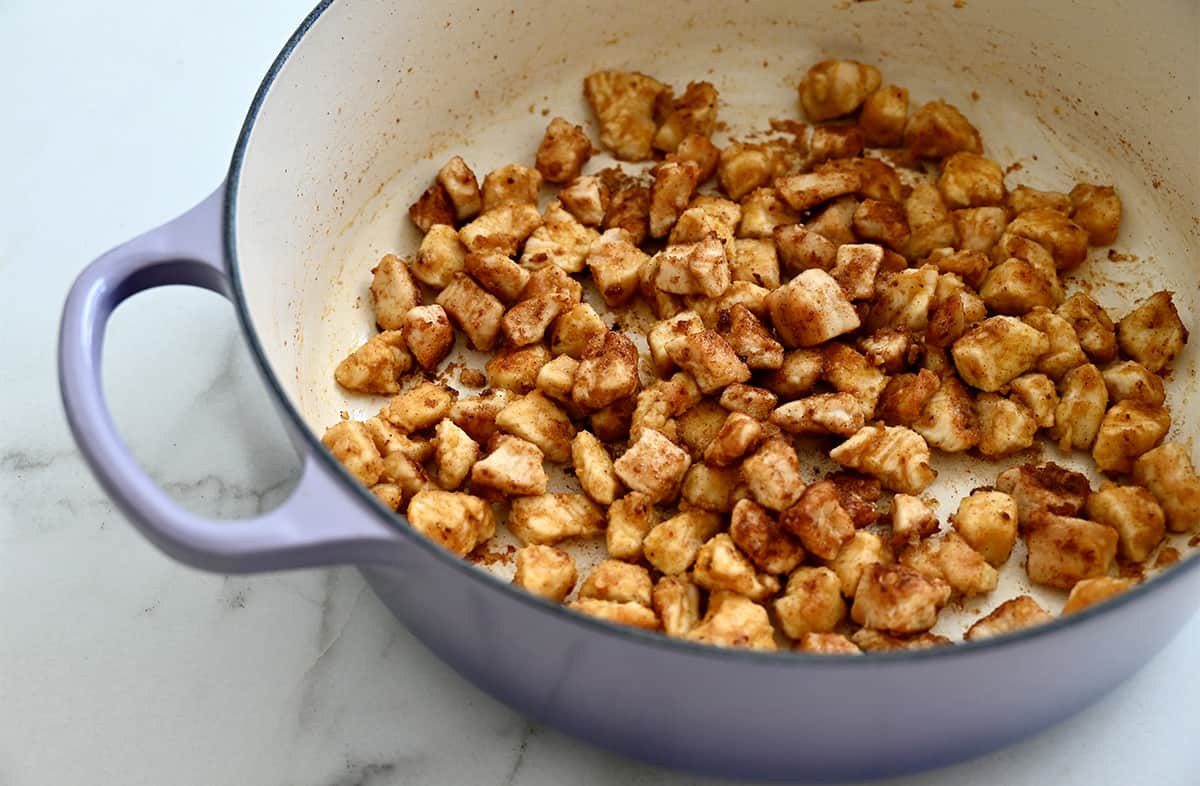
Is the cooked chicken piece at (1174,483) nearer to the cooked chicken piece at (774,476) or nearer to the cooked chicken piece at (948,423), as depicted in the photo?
the cooked chicken piece at (948,423)

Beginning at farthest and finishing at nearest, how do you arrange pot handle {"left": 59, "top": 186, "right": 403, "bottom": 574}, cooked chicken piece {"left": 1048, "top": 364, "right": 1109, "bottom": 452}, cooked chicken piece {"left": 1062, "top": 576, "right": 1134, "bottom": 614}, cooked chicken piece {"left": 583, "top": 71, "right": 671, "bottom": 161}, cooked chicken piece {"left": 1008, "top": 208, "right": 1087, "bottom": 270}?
cooked chicken piece {"left": 583, "top": 71, "right": 671, "bottom": 161} → cooked chicken piece {"left": 1008, "top": 208, "right": 1087, "bottom": 270} → cooked chicken piece {"left": 1048, "top": 364, "right": 1109, "bottom": 452} → cooked chicken piece {"left": 1062, "top": 576, "right": 1134, "bottom": 614} → pot handle {"left": 59, "top": 186, "right": 403, "bottom": 574}

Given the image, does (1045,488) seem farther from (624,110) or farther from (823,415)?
(624,110)

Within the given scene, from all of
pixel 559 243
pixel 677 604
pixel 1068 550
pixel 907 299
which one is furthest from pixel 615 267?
pixel 1068 550

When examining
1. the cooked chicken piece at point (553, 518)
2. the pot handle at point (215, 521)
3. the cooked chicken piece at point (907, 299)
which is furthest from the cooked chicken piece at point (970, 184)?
the pot handle at point (215, 521)

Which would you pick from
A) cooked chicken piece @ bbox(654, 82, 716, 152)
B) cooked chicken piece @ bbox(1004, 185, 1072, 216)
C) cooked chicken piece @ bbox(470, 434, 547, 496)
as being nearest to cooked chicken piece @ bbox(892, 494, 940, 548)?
cooked chicken piece @ bbox(470, 434, 547, 496)

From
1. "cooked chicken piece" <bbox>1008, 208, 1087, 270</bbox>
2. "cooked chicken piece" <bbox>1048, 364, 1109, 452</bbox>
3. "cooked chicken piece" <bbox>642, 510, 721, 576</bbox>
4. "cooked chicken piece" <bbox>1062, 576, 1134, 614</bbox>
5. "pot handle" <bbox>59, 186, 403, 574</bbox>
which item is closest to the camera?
"pot handle" <bbox>59, 186, 403, 574</bbox>

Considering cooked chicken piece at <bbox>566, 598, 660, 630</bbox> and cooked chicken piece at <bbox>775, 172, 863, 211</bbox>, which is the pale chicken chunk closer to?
cooked chicken piece at <bbox>566, 598, 660, 630</bbox>

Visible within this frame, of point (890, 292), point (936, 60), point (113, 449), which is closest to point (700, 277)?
point (890, 292)

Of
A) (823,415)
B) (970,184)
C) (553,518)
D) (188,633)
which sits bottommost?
(188,633)
